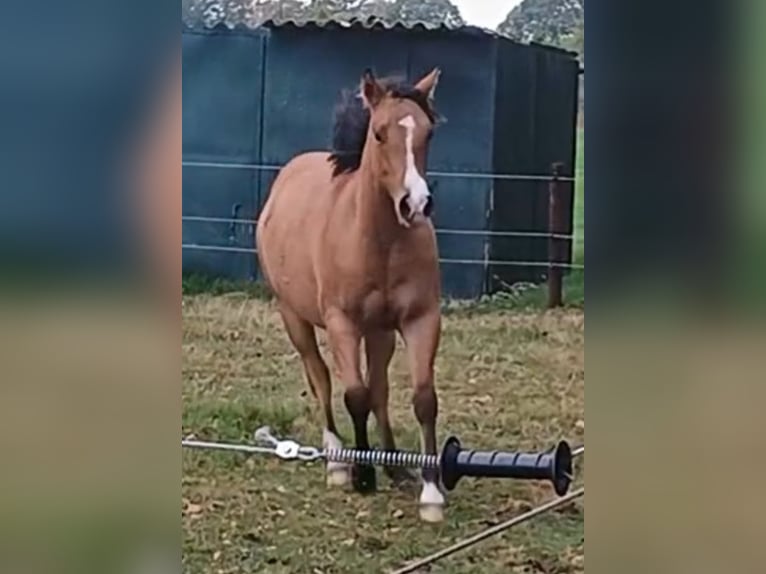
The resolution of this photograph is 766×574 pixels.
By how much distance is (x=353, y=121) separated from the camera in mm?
2422

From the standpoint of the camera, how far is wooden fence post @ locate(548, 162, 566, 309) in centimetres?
235

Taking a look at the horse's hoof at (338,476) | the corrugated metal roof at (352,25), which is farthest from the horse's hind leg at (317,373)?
the corrugated metal roof at (352,25)

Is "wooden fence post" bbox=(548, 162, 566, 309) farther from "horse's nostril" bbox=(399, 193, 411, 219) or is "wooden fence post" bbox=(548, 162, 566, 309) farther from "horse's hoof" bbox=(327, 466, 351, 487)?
"horse's hoof" bbox=(327, 466, 351, 487)

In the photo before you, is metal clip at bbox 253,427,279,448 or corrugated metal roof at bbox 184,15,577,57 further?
metal clip at bbox 253,427,279,448

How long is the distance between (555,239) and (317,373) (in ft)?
1.79

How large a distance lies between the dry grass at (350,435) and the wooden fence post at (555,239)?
41mm

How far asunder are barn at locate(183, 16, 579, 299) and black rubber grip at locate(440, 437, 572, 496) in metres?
0.32

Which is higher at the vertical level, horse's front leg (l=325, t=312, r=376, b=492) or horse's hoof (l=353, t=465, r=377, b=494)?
horse's front leg (l=325, t=312, r=376, b=492)

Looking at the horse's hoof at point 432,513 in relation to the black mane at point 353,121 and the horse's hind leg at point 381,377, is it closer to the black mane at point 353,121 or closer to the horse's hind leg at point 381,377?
the horse's hind leg at point 381,377

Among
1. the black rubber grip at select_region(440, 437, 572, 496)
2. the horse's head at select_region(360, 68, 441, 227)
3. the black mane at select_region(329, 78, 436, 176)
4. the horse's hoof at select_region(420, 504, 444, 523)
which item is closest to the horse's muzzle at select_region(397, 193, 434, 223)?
the horse's head at select_region(360, 68, 441, 227)

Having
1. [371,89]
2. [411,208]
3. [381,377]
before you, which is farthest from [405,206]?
[381,377]
